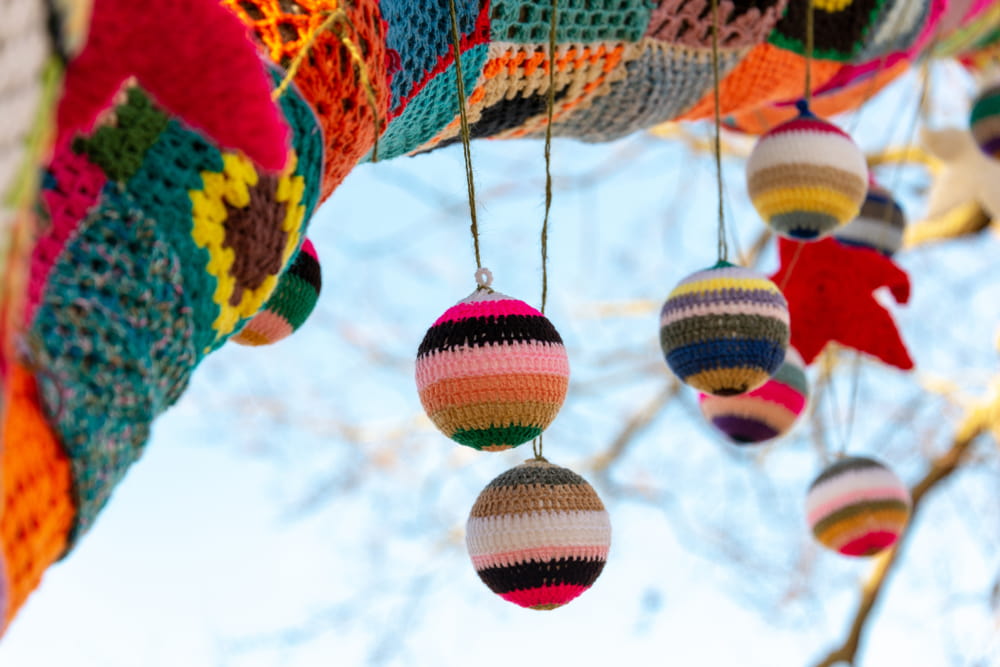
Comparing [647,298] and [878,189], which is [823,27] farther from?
[647,298]

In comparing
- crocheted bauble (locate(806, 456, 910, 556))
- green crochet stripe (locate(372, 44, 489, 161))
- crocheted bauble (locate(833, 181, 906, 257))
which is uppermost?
green crochet stripe (locate(372, 44, 489, 161))

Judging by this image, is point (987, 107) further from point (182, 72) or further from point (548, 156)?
point (182, 72)

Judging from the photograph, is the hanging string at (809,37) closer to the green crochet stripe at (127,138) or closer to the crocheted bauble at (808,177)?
the crocheted bauble at (808,177)

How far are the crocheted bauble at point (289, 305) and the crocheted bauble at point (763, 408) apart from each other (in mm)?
570

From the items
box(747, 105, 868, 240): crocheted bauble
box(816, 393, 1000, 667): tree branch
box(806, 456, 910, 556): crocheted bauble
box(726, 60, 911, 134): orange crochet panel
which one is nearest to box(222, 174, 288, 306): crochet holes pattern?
box(747, 105, 868, 240): crocheted bauble

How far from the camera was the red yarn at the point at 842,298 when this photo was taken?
61.5 inches

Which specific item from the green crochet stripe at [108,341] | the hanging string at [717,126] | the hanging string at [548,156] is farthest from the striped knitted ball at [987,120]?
the green crochet stripe at [108,341]

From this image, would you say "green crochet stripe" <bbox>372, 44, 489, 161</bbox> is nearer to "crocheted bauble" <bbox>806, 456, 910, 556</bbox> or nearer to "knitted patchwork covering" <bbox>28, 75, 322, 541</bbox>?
"knitted patchwork covering" <bbox>28, 75, 322, 541</bbox>

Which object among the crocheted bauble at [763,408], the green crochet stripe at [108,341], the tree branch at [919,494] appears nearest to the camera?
the green crochet stripe at [108,341]

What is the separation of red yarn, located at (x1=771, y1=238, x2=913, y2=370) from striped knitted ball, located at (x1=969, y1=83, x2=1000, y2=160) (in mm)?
309

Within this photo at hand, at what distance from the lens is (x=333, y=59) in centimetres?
82

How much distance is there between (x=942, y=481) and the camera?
288 centimetres

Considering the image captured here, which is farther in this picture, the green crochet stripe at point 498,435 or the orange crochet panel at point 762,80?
the orange crochet panel at point 762,80

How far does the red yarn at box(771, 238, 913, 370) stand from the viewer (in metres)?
1.56
